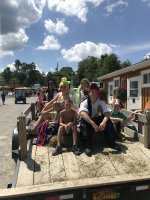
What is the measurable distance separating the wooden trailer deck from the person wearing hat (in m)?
0.18

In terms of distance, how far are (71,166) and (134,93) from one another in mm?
14360

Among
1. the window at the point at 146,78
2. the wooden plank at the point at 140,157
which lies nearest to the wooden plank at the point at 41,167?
the wooden plank at the point at 140,157

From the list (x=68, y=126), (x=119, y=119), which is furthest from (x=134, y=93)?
(x=68, y=126)

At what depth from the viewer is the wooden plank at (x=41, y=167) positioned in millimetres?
3447

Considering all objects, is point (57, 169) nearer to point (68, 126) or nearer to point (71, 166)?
point (71, 166)

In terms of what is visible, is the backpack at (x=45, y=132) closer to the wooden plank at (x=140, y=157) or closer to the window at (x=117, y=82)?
the wooden plank at (x=140, y=157)

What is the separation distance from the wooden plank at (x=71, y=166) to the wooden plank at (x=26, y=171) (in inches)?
17.4

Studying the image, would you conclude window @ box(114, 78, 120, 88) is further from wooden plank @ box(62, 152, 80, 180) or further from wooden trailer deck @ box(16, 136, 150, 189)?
wooden plank @ box(62, 152, 80, 180)

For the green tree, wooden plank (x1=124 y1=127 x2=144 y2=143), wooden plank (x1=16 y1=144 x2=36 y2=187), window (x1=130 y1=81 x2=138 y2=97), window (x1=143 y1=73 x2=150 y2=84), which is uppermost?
the green tree

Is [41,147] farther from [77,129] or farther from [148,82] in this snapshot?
[148,82]

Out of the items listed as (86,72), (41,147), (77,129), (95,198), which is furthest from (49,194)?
(86,72)

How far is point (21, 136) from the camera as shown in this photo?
411 cm

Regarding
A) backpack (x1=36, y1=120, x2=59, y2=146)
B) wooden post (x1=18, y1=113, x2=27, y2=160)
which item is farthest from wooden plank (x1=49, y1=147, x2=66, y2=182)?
backpack (x1=36, y1=120, x2=59, y2=146)

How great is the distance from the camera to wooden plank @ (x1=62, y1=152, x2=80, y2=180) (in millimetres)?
3514
